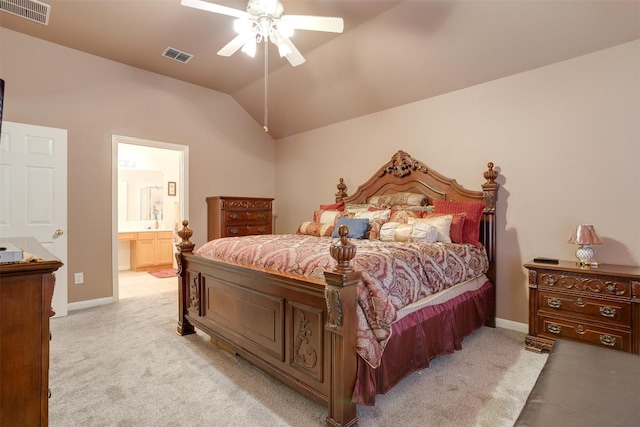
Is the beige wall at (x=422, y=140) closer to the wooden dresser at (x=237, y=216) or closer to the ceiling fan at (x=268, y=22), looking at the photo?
the wooden dresser at (x=237, y=216)

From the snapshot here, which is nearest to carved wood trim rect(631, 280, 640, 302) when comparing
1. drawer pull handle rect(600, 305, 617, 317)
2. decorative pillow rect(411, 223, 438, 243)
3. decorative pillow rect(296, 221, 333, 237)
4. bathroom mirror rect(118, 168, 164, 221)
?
drawer pull handle rect(600, 305, 617, 317)

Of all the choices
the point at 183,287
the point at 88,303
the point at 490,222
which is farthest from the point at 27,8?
the point at 490,222

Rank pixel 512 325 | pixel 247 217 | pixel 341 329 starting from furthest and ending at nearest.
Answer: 1. pixel 247 217
2. pixel 512 325
3. pixel 341 329

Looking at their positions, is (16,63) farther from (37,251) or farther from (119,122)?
(37,251)

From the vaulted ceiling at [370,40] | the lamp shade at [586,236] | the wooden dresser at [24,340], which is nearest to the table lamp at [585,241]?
the lamp shade at [586,236]

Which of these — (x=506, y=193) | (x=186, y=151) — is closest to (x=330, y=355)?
(x=506, y=193)

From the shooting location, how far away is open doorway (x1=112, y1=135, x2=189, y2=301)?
6027 millimetres

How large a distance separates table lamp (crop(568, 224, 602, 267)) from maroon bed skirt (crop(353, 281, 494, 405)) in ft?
2.79

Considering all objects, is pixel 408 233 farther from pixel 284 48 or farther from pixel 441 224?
pixel 284 48

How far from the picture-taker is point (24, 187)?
3.19m

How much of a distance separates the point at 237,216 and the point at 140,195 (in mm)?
3123

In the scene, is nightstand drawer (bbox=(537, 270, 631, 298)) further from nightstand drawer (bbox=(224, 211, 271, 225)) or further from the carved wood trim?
nightstand drawer (bbox=(224, 211, 271, 225))

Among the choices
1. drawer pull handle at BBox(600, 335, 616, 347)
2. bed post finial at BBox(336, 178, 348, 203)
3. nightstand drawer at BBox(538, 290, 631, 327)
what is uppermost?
bed post finial at BBox(336, 178, 348, 203)

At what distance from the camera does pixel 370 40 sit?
3260mm
